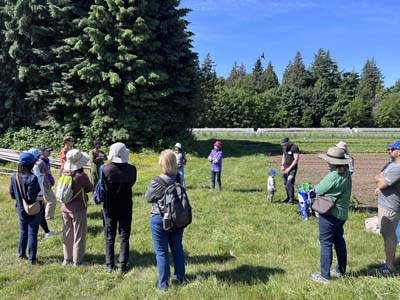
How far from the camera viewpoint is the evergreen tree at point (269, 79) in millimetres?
94625

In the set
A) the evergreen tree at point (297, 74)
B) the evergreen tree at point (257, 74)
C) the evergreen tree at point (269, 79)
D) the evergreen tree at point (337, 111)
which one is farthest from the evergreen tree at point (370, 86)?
the evergreen tree at point (257, 74)

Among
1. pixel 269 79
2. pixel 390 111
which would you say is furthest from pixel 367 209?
pixel 269 79

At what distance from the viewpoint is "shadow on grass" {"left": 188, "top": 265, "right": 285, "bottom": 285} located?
497 cm

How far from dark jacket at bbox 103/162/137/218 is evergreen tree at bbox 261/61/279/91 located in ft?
300

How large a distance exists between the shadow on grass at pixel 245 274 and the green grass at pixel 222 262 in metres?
0.01

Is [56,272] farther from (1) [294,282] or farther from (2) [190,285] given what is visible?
(1) [294,282]

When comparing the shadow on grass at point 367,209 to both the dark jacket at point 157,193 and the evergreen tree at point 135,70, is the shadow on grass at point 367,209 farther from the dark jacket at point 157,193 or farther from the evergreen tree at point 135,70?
the evergreen tree at point 135,70

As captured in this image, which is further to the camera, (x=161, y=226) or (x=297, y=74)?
(x=297, y=74)

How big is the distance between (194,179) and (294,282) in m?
10.0

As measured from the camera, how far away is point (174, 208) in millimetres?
4453

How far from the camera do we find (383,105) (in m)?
73.1

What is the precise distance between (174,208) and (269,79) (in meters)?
96.5

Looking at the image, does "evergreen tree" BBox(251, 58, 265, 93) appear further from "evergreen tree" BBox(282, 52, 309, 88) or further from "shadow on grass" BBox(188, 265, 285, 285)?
"shadow on grass" BBox(188, 265, 285, 285)

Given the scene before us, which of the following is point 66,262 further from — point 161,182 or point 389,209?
point 389,209
